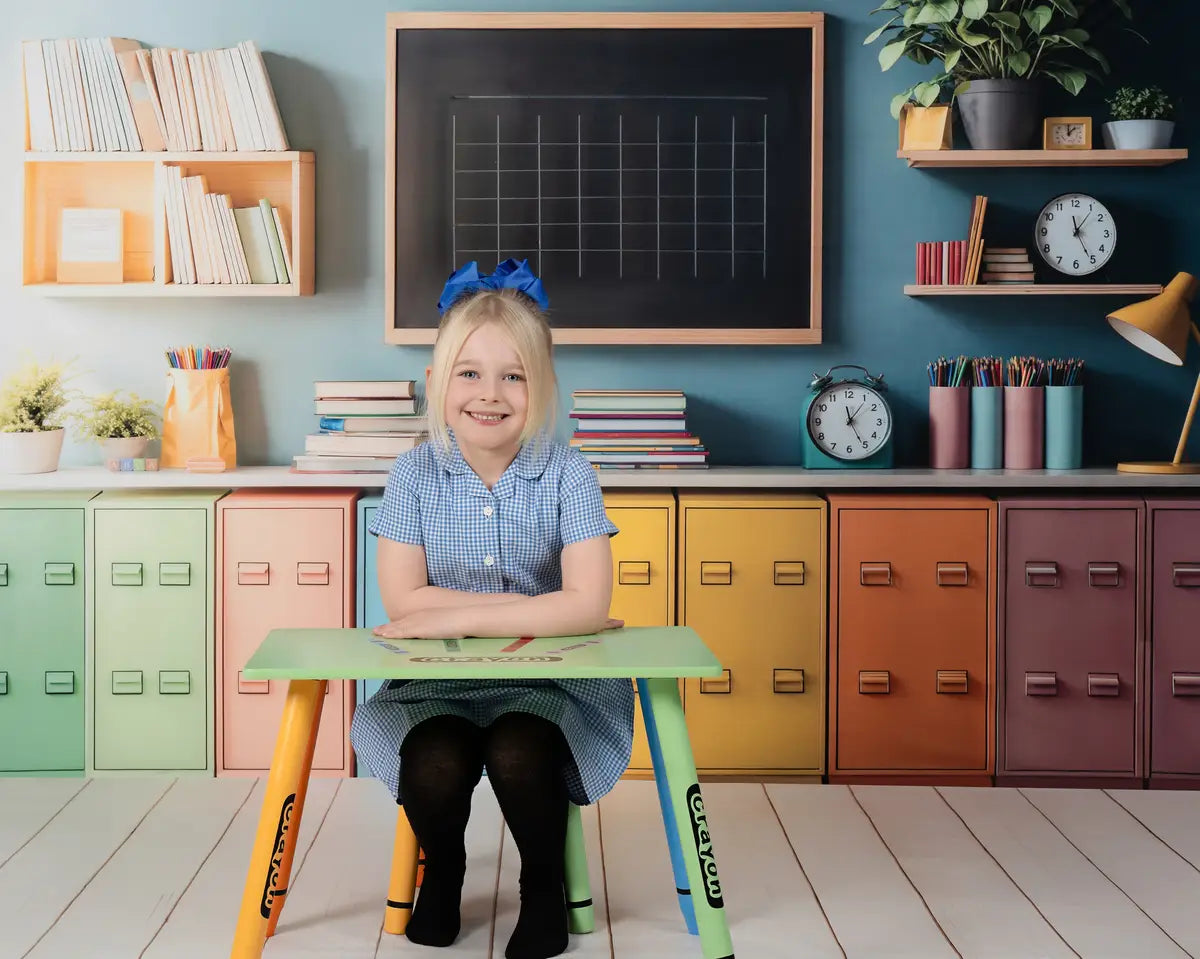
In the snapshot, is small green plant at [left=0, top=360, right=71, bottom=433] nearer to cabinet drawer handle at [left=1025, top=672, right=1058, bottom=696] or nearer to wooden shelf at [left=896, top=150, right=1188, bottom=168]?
wooden shelf at [left=896, top=150, right=1188, bottom=168]

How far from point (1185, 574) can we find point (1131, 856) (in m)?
0.74

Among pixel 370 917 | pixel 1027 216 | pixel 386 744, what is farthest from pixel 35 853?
pixel 1027 216

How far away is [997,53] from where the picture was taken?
9.85 ft

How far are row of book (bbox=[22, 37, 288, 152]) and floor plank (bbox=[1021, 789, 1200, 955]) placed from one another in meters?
2.42

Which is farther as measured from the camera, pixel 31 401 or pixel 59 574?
pixel 31 401

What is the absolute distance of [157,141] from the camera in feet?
10.2

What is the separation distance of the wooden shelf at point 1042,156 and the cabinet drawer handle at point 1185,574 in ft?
3.25

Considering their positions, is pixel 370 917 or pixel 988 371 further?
pixel 988 371

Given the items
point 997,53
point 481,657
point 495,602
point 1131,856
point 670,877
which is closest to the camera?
point 481,657

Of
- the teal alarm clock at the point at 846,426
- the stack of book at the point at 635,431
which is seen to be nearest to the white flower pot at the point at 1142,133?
the teal alarm clock at the point at 846,426

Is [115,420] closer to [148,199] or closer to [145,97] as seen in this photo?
[148,199]

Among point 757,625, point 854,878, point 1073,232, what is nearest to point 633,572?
point 757,625

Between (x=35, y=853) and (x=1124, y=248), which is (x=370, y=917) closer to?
(x=35, y=853)

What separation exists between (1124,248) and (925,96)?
72 centimetres
